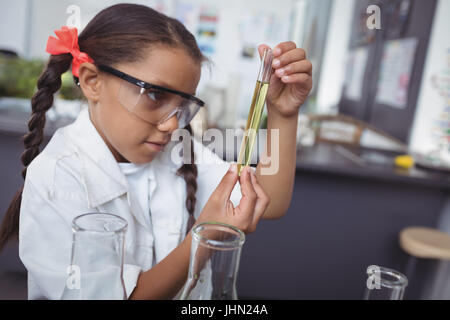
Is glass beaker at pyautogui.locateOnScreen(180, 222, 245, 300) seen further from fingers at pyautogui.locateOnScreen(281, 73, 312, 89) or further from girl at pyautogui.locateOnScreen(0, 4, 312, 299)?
fingers at pyautogui.locateOnScreen(281, 73, 312, 89)

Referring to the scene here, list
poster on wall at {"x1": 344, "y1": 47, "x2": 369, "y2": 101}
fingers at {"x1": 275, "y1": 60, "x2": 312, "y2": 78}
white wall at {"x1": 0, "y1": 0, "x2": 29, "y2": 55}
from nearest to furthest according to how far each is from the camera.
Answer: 1. fingers at {"x1": 275, "y1": 60, "x2": 312, "y2": 78}
2. white wall at {"x1": 0, "y1": 0, "x2": 29, "y2": 55}
3. poster on wall at {"x1": 344, "y1": 47, "x2": 369, "y2": 101}

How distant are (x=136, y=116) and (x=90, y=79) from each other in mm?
102

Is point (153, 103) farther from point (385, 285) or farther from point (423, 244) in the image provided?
point (423, 244)

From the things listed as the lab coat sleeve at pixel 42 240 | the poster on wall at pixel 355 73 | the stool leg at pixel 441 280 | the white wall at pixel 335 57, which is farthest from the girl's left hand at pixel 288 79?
the white wall at pixel 335 57

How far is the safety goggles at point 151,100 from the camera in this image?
601mm

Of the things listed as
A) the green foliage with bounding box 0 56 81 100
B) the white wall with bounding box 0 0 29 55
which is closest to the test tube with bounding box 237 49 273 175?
the green foliage with bounding box 0 56 81 100

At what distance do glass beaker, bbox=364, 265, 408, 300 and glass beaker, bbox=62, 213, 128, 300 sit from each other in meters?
0.28

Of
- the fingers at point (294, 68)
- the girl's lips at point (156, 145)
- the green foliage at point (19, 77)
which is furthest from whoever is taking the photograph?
the green foliage at point (19, 77)

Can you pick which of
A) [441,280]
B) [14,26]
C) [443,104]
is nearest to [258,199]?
[441,280]

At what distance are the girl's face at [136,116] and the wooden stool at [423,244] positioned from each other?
1.72 m

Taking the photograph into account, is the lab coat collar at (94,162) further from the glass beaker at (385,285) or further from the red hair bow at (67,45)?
the glass beaker at (385,285)

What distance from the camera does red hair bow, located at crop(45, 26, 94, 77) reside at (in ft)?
→ 2.07

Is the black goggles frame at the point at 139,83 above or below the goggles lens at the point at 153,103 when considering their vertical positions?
above

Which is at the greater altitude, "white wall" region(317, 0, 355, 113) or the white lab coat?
"white wall" region(317, 0, 355, 113)
